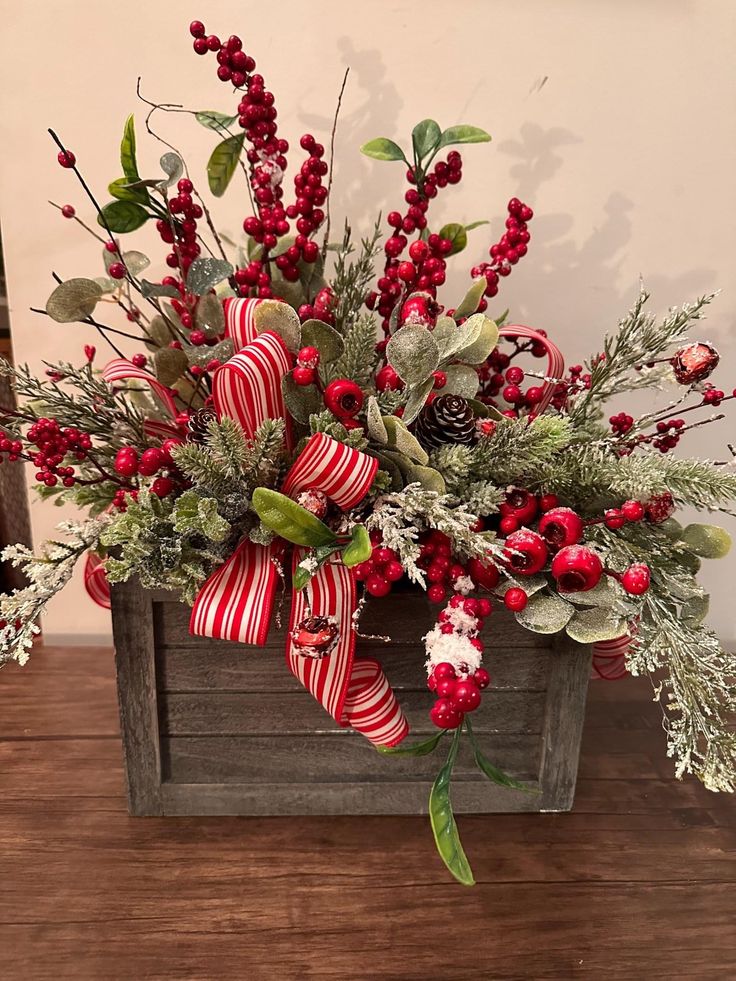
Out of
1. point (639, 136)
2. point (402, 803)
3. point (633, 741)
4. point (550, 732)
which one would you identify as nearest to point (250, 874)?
point (402, 803)

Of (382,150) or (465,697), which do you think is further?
(382,150)

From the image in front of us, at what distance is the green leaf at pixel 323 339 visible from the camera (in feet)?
1.66

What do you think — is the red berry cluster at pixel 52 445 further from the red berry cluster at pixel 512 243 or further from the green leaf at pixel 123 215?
the red berry cluster at pixel 512 243

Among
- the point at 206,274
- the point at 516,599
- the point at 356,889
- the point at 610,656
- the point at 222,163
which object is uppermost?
the point at 222,163

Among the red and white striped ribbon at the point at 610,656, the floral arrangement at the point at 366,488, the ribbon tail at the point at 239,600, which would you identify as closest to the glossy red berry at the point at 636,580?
the floral arrangement at the point at 366,488

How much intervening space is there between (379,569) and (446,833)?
184 mm

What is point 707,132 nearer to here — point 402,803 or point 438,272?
point 438,272

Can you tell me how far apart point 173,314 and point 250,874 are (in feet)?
1.57

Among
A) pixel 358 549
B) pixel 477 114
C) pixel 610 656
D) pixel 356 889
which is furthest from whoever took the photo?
pixel 477 114

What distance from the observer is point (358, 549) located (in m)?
0.42

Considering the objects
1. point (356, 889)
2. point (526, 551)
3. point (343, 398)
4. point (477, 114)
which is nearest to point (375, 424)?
point (343, 398)

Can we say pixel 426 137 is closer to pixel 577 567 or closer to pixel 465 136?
pixel 465 136

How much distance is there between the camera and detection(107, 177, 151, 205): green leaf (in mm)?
→ 557

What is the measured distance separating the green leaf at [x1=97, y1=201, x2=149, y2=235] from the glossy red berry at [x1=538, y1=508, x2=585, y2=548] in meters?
0.41
